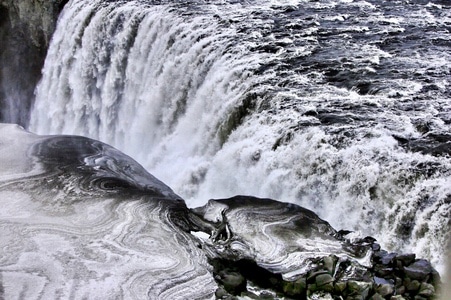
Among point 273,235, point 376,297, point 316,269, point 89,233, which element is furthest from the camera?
point 89,233

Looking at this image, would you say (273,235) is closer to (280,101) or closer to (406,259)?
(406,259)

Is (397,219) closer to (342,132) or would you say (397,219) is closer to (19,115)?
(342,132)

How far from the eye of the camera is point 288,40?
13.2 metres

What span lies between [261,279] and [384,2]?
11164mm

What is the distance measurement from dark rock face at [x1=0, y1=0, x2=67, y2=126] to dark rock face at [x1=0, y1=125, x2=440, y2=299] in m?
11.8

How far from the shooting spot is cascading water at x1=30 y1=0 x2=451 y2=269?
821 cm

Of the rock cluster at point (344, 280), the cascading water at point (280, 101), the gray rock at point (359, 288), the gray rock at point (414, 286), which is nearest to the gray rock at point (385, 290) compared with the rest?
the rock cluster at point (344, 280)

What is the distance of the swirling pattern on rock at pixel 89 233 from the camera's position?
22.2 feet

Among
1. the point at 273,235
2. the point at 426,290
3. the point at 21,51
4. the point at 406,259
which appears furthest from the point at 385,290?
the point at 21,51

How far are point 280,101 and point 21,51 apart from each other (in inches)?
556

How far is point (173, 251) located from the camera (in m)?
7.45

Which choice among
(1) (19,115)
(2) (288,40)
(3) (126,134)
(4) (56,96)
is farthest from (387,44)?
(1) (19,115)

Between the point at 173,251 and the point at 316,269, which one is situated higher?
the point at 316,269

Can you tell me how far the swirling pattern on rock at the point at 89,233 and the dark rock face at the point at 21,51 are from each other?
33.9 feet
